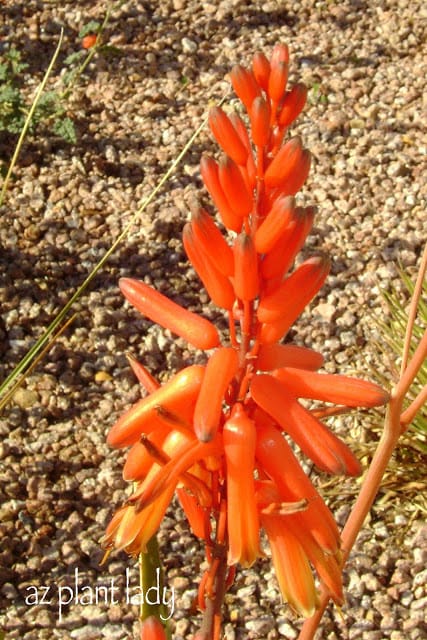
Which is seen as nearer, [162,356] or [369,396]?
[369,396]

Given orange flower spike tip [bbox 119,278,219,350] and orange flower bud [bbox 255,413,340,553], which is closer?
orange flower bud [bbox 255,413,340,553]

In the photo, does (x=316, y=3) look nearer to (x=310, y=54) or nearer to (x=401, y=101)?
(x=310, y=54)

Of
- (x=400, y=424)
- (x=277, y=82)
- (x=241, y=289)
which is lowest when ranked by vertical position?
(x=400, y=424)

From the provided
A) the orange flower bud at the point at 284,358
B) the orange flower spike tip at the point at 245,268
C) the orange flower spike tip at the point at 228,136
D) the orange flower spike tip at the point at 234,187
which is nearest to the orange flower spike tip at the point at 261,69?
the orange flower spike tip at the point at 228,136

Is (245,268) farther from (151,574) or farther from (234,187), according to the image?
(151,574)

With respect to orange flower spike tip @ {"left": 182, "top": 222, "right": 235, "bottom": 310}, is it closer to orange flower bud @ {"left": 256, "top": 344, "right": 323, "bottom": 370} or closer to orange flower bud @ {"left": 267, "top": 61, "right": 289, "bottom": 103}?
orange flower bud @ {"left": 256, "top": 344, "right": 323, "bottom": 370}

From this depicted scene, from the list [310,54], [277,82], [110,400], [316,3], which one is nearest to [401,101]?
[310,54]

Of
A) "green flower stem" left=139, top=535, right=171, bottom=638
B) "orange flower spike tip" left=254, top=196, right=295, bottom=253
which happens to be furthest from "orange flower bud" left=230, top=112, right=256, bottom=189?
"green flower stem" left=139, top=535, right=171, bottom=638
